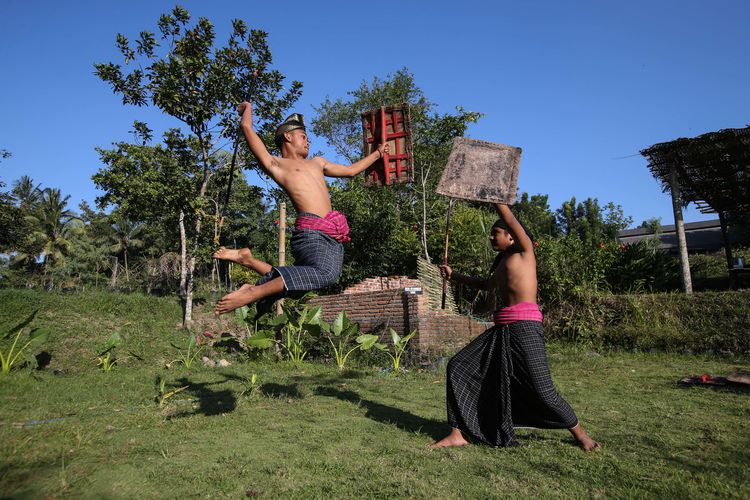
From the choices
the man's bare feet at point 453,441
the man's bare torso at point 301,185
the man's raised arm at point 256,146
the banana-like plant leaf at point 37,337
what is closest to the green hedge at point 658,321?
A: the man's bare feet at point 453,441

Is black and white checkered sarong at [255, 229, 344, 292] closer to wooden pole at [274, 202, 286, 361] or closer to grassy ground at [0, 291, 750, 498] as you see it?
grassy ground at [0, 291, 750, 498]

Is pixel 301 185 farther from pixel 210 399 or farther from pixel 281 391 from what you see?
pixel 281 391

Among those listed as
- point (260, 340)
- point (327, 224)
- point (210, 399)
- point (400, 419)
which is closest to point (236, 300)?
point (327, 224)

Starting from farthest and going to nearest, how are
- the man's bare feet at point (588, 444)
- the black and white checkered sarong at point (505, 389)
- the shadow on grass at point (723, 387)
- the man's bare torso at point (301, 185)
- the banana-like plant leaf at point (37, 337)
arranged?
the banana-like plant leaf at point (37, 337), the shadow on grass at point (723, 387), the man's bare torso at point (301, 185), the black and white checkered sarong at point (505, 389), the man's bare feet at point (588, 444)

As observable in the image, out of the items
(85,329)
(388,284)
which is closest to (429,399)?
(388,284)

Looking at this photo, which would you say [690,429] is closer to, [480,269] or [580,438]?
[580,438]

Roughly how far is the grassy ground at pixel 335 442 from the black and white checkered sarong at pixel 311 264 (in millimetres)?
1244

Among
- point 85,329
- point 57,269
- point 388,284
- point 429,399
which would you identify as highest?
point 57,269

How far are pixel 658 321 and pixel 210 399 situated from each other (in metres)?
8.50

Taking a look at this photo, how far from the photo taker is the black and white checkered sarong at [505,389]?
151 inches

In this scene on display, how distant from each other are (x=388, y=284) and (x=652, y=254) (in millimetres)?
7303

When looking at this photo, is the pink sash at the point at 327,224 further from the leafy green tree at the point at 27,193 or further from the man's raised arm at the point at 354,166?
the leafy green tree at the point at 27,193

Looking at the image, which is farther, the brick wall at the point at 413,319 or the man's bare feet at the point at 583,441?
the brick wall at the point at 413,319

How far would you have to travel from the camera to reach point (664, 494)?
2740mm
